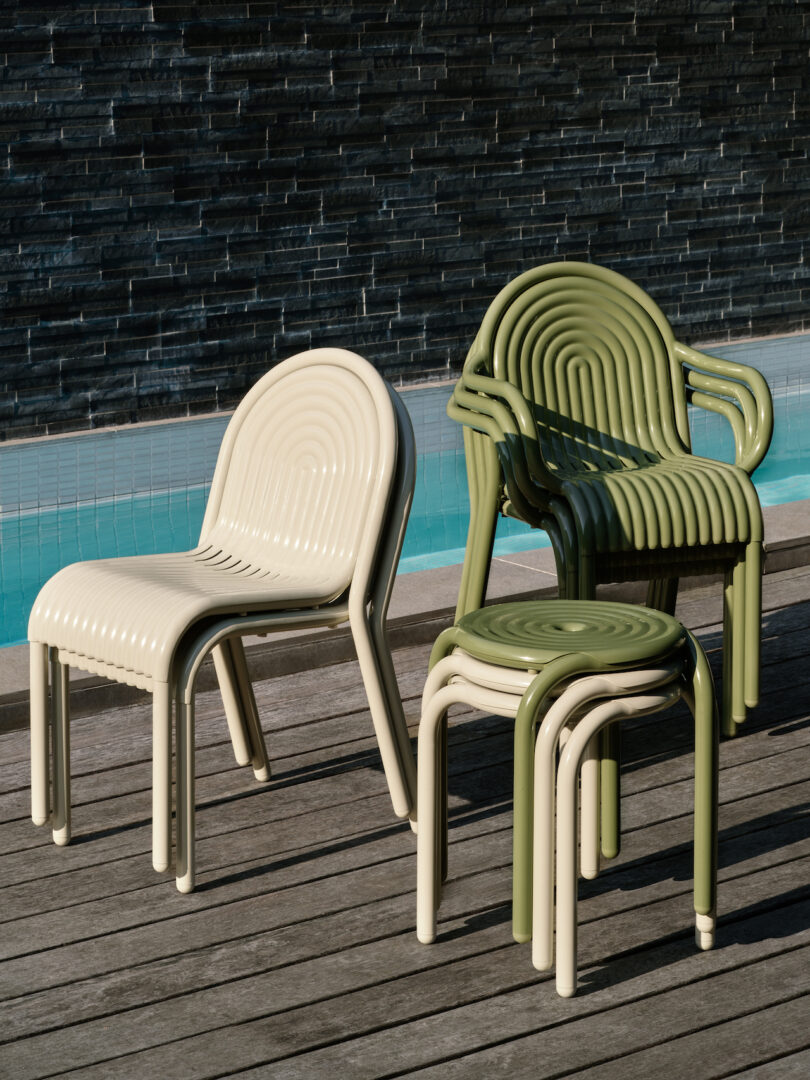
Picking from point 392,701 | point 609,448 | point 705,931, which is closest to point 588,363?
point 609,448

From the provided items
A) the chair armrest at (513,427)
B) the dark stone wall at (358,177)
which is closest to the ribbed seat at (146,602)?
the chair armrest at (513,427)

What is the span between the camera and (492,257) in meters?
9.41

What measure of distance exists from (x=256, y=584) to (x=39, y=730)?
0.50 meters

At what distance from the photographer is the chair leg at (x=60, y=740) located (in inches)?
113

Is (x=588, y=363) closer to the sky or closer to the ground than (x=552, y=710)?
closer to the sky

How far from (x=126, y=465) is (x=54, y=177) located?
165cm

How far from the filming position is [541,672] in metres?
2.27

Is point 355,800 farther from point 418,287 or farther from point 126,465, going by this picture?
point 418,287

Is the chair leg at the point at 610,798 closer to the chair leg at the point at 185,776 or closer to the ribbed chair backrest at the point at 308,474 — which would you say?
the ribbed chair backrest at the point at 308,474

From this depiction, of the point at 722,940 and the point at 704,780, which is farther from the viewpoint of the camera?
the point at 722,940

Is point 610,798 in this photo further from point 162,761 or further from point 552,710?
point 162,761

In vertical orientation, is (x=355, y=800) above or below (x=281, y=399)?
below

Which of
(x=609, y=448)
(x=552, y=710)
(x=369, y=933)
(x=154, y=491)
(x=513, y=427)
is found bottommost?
(x=154, y=491)

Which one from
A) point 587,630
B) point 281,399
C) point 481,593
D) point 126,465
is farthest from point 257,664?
point 126,465
